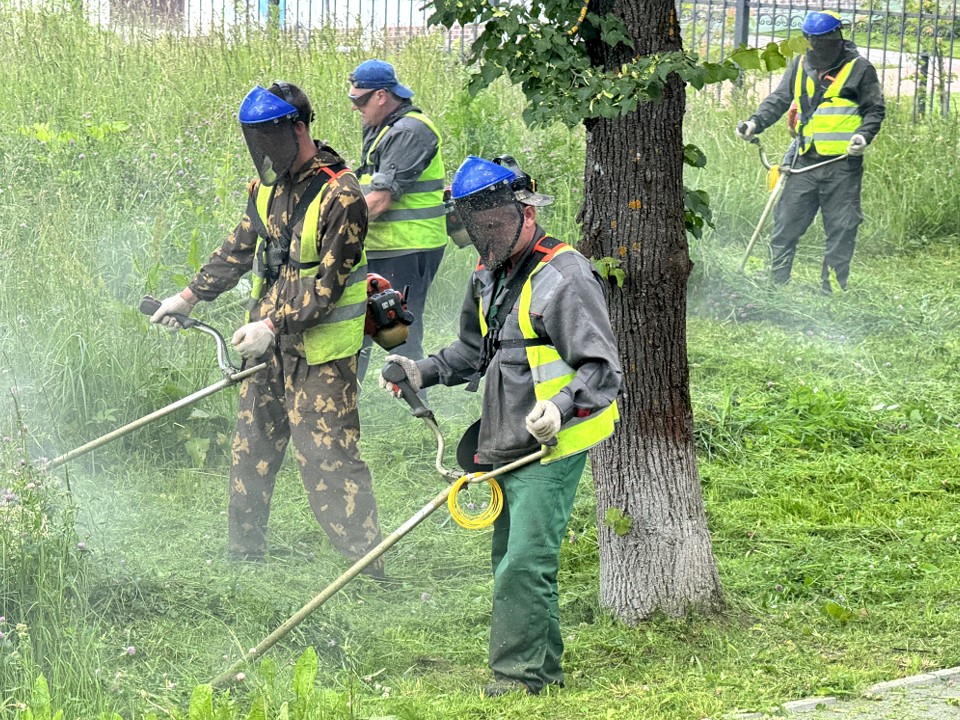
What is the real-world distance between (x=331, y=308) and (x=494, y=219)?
1183mm

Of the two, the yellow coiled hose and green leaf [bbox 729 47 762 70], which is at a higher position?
green leaf [bbox 729 47 762 70]

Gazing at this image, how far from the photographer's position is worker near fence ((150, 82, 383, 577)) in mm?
5297

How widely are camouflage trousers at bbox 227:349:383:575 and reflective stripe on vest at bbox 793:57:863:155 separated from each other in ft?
18.0

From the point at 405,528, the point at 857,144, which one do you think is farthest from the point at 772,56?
the point at 857,144

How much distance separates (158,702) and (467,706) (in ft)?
3.31

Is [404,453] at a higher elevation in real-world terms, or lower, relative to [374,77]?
lower

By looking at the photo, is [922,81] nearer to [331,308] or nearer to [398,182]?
[398,182]

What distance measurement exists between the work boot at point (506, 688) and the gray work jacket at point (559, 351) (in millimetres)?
754

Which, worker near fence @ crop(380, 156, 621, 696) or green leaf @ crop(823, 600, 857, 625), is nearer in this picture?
worker near fence @ crop(380, 156, 621, 696)

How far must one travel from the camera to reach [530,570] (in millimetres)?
4516

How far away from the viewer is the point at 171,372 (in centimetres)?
689

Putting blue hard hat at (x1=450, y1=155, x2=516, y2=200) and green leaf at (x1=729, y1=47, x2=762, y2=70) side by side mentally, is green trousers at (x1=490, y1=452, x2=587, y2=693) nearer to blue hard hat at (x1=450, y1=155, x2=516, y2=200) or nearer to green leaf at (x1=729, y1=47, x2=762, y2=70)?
blue hard hat at (x1=450, y1=155, x2=516, y2=200)

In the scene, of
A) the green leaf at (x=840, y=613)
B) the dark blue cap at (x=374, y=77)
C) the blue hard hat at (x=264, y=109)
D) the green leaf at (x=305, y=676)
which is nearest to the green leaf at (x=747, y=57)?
the blue hard hat at (x=264, y=109)

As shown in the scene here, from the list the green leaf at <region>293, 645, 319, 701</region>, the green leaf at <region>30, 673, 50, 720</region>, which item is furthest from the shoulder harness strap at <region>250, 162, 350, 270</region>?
the green leaf at <region>30, 673, 50, 720</region>
